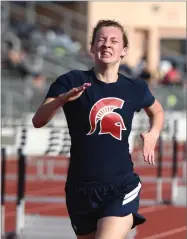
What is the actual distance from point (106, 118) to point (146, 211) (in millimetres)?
7058

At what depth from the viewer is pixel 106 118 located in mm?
5781

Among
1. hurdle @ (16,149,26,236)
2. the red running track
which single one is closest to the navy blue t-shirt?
hurdle @ (16,149,26,236)

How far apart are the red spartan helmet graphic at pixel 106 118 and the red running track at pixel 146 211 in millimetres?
4652

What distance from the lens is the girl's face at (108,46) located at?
5828mm

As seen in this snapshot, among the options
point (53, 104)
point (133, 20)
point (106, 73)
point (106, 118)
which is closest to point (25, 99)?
point (133, 20)

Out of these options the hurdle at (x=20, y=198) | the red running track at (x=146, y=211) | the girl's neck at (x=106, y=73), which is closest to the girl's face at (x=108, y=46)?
the girl's neck at (x=106, y=73)

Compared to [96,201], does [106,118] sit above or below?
above

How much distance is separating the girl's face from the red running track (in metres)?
4.70

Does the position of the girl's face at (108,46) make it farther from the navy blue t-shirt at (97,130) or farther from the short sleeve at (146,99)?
the short sleeve at (146,99)

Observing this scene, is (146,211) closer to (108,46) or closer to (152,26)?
(108,46)

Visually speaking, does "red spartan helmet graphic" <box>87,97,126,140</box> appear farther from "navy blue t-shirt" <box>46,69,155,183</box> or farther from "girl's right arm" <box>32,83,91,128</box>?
"girl's right arm" <box>32,83,91,128</box>

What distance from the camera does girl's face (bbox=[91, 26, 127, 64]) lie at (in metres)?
5.83

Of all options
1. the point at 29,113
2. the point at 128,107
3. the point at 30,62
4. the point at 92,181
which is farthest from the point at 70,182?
the point at 30,62

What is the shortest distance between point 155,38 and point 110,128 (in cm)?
3615
